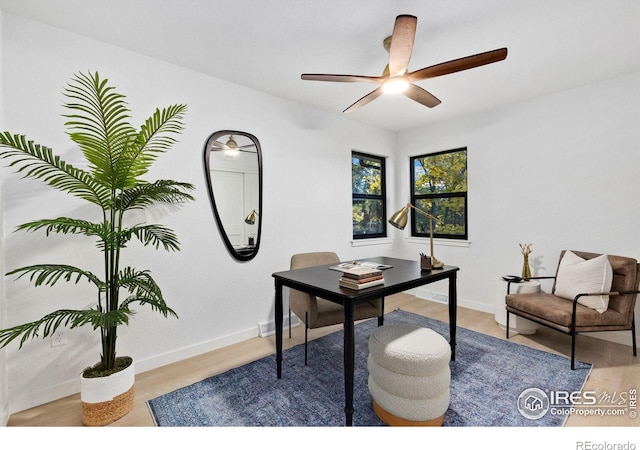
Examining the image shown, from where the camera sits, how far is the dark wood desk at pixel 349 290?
161 centimetres

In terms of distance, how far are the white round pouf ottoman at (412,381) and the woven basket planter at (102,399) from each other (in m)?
1.53

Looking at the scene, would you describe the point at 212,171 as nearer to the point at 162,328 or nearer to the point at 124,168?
the point at 124,168

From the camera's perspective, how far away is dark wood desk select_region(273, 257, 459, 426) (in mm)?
1605

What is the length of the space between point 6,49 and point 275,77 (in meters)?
1.80

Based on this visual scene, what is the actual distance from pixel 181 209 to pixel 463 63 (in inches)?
91.2

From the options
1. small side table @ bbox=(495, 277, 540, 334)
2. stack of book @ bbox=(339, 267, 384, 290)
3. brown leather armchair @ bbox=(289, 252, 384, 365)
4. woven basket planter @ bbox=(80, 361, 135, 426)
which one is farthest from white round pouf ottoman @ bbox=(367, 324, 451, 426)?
small side table @ bbox=(495, 277, 540, 334)

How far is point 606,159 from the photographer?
280 cm

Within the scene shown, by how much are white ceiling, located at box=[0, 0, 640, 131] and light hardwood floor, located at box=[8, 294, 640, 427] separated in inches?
97.1

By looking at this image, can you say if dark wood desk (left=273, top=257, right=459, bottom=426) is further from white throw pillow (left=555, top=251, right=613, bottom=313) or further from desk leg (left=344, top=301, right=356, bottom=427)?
white throw pillow (left=555, top=251, right=613, bottom=313)

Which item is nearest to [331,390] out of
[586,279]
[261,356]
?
[261,356]

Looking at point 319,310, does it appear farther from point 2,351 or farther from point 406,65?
point 2,351

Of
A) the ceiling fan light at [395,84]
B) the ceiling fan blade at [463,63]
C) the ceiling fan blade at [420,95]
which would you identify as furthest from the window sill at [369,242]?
the ceiling fan blade at [463,63]

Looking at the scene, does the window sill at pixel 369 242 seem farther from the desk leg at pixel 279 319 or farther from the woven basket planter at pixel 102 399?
the woven basket planter at pixel 102 399

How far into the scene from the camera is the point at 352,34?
208cm
